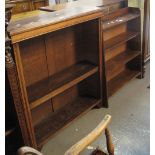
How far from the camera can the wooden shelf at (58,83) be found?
1.90 m

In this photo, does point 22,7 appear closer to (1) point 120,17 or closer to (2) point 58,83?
(1) point 120,17

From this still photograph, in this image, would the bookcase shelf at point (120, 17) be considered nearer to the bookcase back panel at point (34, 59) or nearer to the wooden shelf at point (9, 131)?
the bookcase back panel at point (34, 59)

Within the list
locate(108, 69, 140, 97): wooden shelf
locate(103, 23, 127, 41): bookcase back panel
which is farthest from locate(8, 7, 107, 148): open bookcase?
locate(103, 23, 127, 41): bookcase back panel

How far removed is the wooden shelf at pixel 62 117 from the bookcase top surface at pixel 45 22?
91 cm

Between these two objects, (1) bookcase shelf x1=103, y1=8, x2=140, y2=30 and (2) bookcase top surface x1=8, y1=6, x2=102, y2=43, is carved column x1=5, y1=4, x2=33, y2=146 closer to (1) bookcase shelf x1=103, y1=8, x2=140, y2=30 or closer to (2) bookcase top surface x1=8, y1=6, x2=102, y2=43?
(2) bookcase top surface x1=8, y1=6, x2=102, y2=43

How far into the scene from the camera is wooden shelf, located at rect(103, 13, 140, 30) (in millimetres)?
2571

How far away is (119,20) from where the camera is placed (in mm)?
2762

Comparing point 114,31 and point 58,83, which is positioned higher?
point 114,31

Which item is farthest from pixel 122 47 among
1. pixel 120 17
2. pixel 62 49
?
pixel 62 49

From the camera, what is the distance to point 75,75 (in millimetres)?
2254

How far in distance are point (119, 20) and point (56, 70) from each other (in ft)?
3.44

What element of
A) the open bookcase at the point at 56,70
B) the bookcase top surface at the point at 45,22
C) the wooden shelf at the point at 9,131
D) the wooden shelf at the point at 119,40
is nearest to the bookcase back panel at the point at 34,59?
the open bookcase at the point at 56,70

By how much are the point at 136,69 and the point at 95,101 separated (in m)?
1.02
